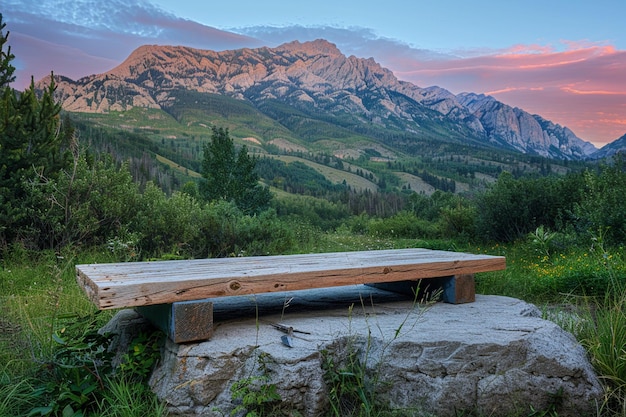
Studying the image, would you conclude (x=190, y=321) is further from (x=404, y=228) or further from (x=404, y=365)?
(x=404, y=228)

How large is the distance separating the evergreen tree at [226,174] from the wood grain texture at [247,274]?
60.0 feet

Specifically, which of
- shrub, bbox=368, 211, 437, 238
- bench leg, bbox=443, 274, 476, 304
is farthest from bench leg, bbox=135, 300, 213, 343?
shrub, bbox=368, 211, 437, 238

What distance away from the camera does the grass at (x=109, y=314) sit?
2.85 m

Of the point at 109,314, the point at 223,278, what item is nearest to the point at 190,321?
the point at 223,278

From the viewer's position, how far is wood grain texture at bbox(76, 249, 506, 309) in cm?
269

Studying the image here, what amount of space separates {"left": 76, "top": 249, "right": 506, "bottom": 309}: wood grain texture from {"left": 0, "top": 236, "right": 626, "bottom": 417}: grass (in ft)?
1.54

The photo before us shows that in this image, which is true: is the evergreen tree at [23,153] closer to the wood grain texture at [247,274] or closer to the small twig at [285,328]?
the wood grain texture at [247,274]

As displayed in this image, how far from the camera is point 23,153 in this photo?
7.99 metres

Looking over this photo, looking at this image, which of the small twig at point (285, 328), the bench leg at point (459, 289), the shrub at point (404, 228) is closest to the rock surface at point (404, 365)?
the small twig at point (285, 328)

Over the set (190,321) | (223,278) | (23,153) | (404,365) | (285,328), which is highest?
(23,153)

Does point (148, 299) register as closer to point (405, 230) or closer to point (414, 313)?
point (414, 313)

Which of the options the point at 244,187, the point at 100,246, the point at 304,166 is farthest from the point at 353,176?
the point at 100,246

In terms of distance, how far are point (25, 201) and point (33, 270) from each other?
1.53m

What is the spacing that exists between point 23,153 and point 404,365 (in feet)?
24.4
